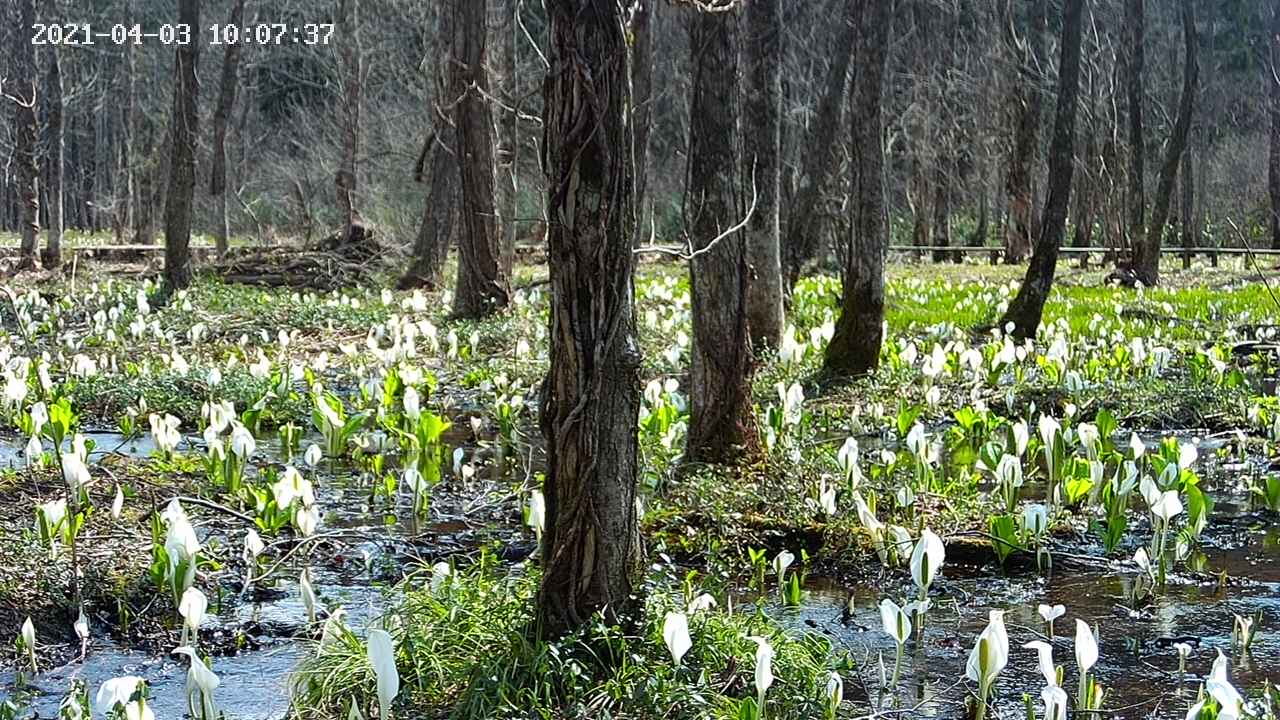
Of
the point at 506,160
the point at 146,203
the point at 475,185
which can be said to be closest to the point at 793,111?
the point at 506,160

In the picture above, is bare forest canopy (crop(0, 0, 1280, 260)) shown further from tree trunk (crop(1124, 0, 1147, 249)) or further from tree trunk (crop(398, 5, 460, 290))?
tree trunk (crop(398, 5, 460, 290))

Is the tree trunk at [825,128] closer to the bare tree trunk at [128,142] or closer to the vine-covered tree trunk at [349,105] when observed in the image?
the vine-covered tree trunk at [349,105]

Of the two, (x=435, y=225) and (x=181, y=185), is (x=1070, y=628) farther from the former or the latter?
(x=181, y=185)

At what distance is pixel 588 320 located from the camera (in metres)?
3.58

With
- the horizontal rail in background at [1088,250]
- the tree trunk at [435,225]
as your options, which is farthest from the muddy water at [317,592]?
the horizontal rail in background at [1088,250]

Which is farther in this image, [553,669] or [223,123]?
[223,123]

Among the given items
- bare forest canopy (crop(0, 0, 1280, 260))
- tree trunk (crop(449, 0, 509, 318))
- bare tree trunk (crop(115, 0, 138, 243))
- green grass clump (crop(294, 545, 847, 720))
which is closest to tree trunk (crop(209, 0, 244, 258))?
bare forest canopy (crop(0, 0, 1280, 260))

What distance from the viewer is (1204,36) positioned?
36594 mm

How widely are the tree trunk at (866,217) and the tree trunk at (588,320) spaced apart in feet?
19.5

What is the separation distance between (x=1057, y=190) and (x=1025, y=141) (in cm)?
1298

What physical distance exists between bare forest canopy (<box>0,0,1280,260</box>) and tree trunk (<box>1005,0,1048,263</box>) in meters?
0.06

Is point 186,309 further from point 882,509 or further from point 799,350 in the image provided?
point 882,509

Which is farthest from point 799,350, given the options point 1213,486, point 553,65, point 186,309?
point 186,309

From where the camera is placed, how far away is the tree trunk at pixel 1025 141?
77.7 feet
